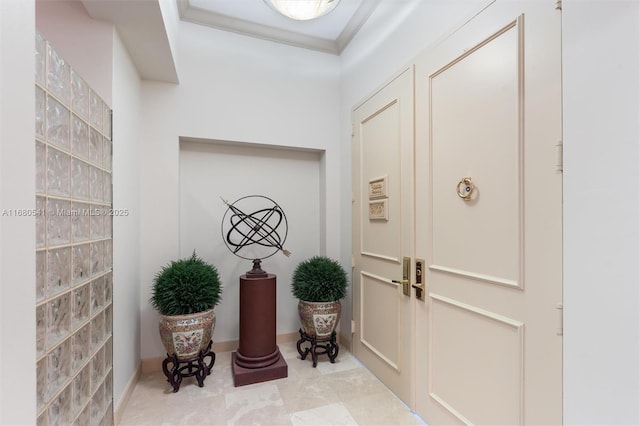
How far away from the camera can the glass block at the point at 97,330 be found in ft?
4.68

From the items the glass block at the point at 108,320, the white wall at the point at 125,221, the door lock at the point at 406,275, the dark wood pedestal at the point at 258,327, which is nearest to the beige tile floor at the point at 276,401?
the dark wood pedestal at the point at 258,327

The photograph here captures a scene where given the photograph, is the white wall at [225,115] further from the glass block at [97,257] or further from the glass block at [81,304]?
the glass block at [81,304]

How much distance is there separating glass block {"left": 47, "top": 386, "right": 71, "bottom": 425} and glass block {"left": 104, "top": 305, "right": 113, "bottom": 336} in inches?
18.5

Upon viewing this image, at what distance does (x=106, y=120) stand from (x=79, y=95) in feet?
1.11

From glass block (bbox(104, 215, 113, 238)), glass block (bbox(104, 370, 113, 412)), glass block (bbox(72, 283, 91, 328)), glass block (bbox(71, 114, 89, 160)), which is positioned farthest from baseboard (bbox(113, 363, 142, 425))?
glass block (bbox(71, 114, 89, 160))

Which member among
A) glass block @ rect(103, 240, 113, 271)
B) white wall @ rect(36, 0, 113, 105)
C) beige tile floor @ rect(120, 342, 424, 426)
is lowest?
beige tile floor @ rect(120, 342, 424, 426)

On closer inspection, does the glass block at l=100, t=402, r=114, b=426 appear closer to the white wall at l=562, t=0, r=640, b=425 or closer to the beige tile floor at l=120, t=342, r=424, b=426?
the beige tile floor at l=120, t=342, r=424, b=426

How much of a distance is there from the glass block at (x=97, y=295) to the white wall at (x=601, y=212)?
1983mm

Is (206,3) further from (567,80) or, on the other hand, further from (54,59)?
(567,80)

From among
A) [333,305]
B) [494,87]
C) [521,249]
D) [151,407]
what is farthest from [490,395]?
[151,407]

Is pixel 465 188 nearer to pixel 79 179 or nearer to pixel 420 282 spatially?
pixel 420 282

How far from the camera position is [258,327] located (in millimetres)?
2340

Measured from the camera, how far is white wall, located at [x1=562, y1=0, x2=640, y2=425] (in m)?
0.79

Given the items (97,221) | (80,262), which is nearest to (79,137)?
(97,221)
